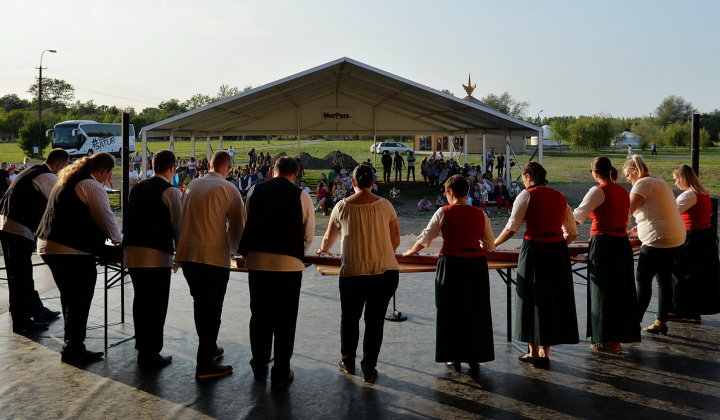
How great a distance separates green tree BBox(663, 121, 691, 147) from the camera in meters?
70.7

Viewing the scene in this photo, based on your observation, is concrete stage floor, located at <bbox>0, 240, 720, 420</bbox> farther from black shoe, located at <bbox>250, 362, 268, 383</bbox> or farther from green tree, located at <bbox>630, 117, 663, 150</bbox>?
green tree, located at <bbox>630, 117, 663, 150</bbox>

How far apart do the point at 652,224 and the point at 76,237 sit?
4955 millimetres

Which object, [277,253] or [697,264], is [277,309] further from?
[697,264]

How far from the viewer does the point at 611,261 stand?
18.8 ft

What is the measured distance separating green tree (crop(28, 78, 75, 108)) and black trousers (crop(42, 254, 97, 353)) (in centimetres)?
10111

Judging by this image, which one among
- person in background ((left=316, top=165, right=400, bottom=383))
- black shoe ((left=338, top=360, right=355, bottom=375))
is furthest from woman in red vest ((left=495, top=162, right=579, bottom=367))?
black shoe ((left=338, top=360, right=355, bottom=375))

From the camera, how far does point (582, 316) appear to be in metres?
7.14

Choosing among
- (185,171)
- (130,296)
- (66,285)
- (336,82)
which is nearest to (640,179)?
(66,285)

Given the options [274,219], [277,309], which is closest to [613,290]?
[277,309]

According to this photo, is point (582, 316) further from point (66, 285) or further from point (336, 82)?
point (336, 82)

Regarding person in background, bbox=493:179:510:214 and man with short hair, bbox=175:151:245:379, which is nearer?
man with short hair, bbox=175:151:245:379

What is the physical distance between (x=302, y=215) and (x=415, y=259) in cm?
120

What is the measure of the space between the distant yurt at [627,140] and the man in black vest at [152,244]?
74071 mm

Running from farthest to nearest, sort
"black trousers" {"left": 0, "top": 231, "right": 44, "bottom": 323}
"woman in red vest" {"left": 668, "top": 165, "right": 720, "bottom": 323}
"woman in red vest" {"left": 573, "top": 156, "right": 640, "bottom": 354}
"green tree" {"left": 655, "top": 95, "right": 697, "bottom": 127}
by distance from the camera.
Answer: "green tree" {"left": 655, "top": 95, "right": 697, "bottom": 127}
"woman in red vest" {"left": 668, "top": 165, "right": 720, "bottom": 323}
"black trousers" {"left": 0, "top": 231, "right": 44, "bottom": 323}
"woman in red vest" {"left": 573, "top": 156, "right": 640, "bottom": 354}
